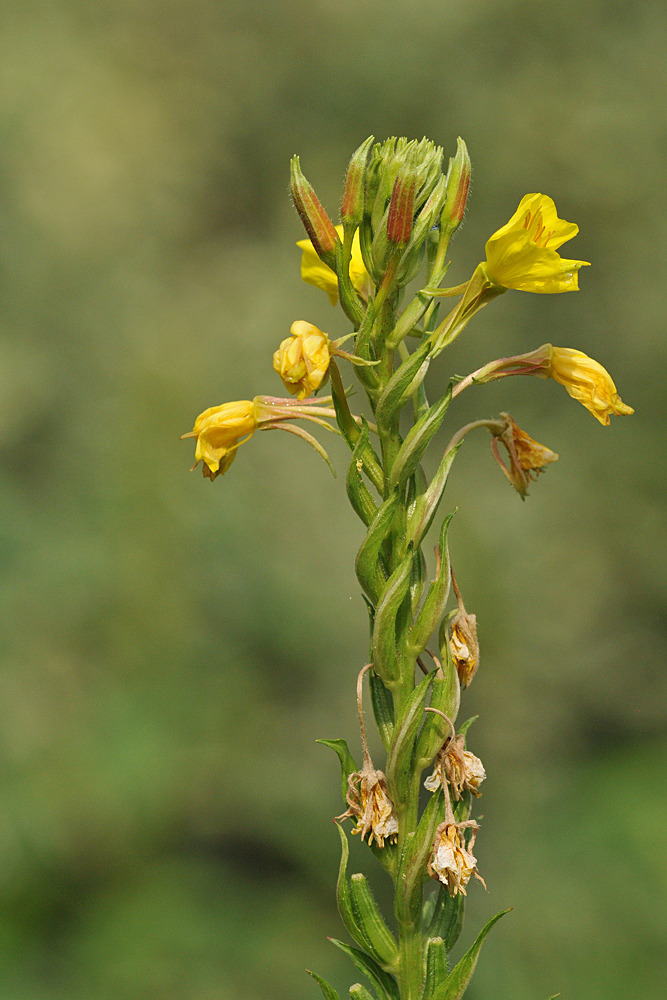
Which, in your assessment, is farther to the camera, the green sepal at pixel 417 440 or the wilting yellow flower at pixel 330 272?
the wilting yellow flower at pixel 330 272

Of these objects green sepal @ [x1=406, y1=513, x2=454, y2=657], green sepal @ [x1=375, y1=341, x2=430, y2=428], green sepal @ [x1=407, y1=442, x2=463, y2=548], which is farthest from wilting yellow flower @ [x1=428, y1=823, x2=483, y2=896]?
green sepal @ [x1=375, y1=341, x2=430, y2=428]

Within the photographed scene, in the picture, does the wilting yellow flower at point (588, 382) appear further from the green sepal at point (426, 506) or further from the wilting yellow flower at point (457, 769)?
the wilting yellow flower at point (457, 769)

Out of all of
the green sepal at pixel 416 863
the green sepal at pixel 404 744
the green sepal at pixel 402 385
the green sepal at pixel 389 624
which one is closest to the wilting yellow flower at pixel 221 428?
the green sepal at pixel 402 385

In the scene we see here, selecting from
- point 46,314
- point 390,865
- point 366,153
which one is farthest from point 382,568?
point 46,314

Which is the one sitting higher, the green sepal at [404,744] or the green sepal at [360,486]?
the green sepal at [360,486]

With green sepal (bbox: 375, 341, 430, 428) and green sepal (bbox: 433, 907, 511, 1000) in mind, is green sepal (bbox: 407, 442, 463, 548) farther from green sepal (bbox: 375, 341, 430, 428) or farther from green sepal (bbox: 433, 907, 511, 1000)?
green sepal (bbox: 433, 907, 511, 1000)

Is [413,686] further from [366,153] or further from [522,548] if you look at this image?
[522,548]
